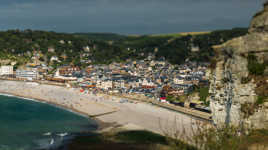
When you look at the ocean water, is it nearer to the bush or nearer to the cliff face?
the cliff face

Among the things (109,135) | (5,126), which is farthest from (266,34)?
(5,126)

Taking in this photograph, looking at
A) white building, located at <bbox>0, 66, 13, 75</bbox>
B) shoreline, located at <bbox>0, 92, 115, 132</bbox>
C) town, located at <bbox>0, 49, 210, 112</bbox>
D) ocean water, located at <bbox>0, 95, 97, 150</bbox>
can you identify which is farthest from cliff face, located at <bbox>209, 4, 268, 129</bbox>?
white building, located at <bbox>0, 66, 13, 75</bbox>

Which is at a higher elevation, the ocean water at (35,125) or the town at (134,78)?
the town at (134,78)

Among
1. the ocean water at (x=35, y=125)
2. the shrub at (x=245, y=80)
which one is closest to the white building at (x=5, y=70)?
the ocean water at (x=35, y=125)

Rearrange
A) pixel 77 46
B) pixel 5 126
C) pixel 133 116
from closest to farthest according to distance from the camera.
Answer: pixel 5 126 < pixel 133 116 < pixel 77 46

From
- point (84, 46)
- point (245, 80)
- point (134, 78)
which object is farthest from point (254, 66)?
point (84, 46)

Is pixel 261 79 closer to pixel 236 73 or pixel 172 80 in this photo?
pixel 236 73

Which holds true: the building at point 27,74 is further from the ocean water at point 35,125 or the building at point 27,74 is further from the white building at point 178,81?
the white building at point 178,81
